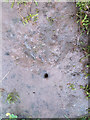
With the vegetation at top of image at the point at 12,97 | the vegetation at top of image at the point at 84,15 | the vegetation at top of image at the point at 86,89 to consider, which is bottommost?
the vegetation at top of image at the point at 12,97

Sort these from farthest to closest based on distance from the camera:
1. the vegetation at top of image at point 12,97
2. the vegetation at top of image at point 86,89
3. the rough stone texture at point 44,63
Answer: the vegetation at top of image at point 12,97, the vegetation at top of image at point 86,89, the rough stone texture at point 44,63

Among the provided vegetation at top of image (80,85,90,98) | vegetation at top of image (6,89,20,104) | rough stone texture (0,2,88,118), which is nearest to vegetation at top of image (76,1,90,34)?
rough stone texture (0,2,88,118)

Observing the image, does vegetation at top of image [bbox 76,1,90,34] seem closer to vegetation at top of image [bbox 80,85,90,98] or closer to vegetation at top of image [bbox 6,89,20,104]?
vegetation at top of image [bbox 80,85,90,98]

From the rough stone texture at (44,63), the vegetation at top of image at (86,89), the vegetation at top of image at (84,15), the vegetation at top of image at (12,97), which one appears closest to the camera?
the vegetation at top of image at (84,15)

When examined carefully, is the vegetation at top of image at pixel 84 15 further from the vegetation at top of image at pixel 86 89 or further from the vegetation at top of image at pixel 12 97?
the vegetation at top of image at pixel 12 97

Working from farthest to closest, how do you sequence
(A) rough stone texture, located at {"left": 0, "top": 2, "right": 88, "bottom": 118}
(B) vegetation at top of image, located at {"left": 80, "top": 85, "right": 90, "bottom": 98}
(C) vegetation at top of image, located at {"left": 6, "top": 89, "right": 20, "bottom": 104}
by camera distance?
(C) vegetation at top of image, located at {"left": 6, "top": 89, "right": 20, "bottom": 104} < (B) vegetation at top of image, located at {"left": 80, "top": 85, "right": 90, "bottom": 98} < (A) rough stone texture, located at {"left": 0, "top": 2, "right": 88, "bottom": 118}

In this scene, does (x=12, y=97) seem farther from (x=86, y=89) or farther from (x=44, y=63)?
(x=86, y=89)

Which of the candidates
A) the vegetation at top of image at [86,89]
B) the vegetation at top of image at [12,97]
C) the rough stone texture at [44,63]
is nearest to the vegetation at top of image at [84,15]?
the rough stone texture at [44,63]
